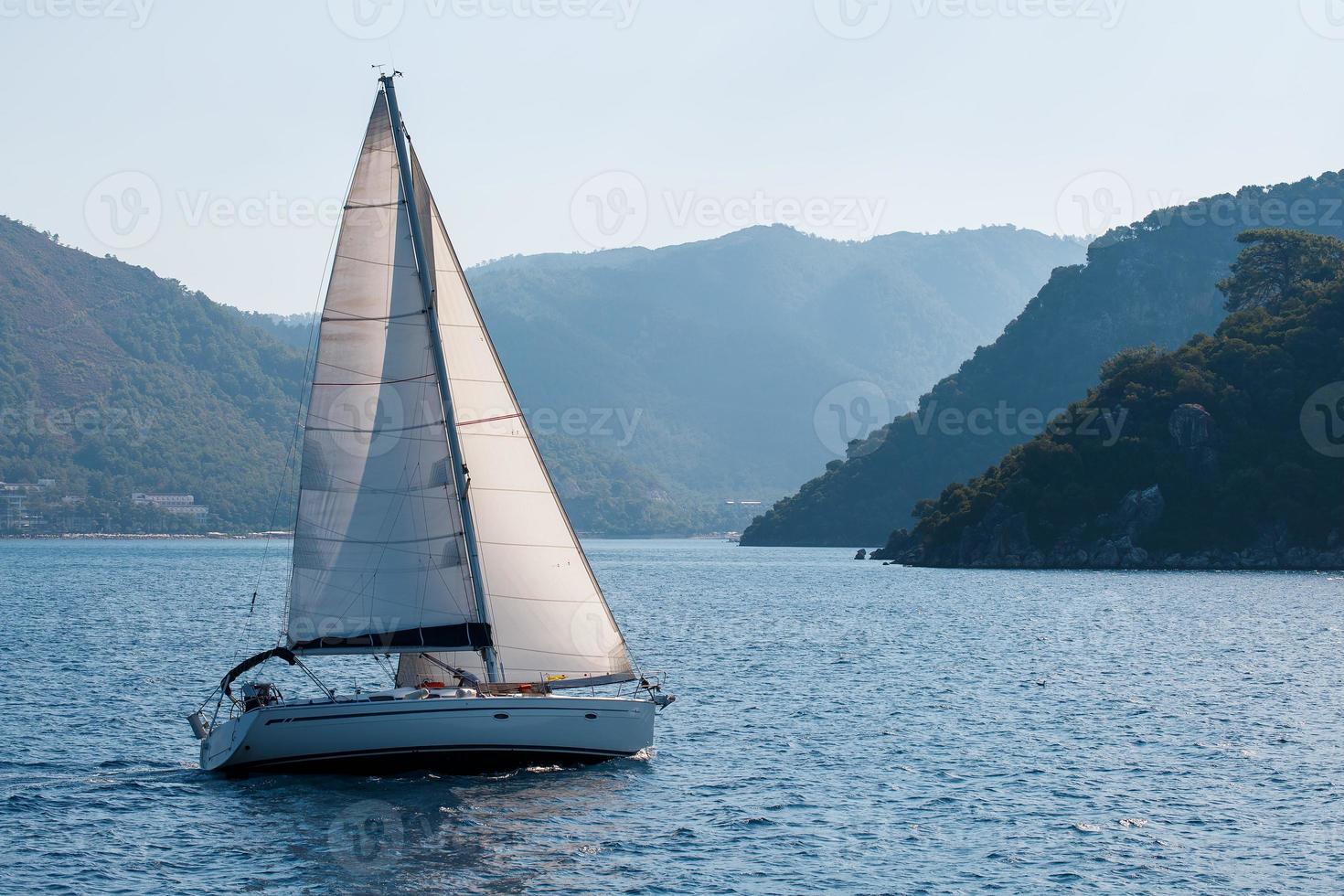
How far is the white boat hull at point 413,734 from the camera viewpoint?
3147 cm

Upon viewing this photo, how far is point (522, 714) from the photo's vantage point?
31969mm

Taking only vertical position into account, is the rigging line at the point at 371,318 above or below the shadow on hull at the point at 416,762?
above

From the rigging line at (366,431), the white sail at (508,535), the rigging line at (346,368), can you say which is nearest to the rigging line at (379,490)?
the rigging line at (366,431)

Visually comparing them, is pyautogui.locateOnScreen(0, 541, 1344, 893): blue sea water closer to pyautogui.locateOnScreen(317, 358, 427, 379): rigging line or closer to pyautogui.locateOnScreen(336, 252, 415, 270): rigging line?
pyautogui.locateOnScreen(317, 358, 427, 379): rigging line

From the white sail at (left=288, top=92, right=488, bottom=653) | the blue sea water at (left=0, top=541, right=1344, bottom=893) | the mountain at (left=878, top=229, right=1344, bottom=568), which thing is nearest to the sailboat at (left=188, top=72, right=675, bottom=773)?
the white sail at (left=288, top=92, right=488, bottom=653)

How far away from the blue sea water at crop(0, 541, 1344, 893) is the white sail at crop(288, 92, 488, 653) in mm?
3639

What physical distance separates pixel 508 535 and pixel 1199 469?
120935 millimetres

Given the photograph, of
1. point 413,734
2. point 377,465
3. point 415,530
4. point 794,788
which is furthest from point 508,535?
point 794,788

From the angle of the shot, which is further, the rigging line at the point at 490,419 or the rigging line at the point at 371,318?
the rigging line at the point at 490,419

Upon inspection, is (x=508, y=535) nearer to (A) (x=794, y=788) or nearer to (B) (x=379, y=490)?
(B) (x=379, y=490)

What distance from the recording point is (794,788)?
34.6 meters

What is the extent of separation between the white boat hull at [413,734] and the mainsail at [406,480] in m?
1.65

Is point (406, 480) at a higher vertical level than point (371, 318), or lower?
lower

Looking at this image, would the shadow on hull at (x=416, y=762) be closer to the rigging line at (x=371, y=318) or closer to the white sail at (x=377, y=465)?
the white sail at (x=377, y=465)
